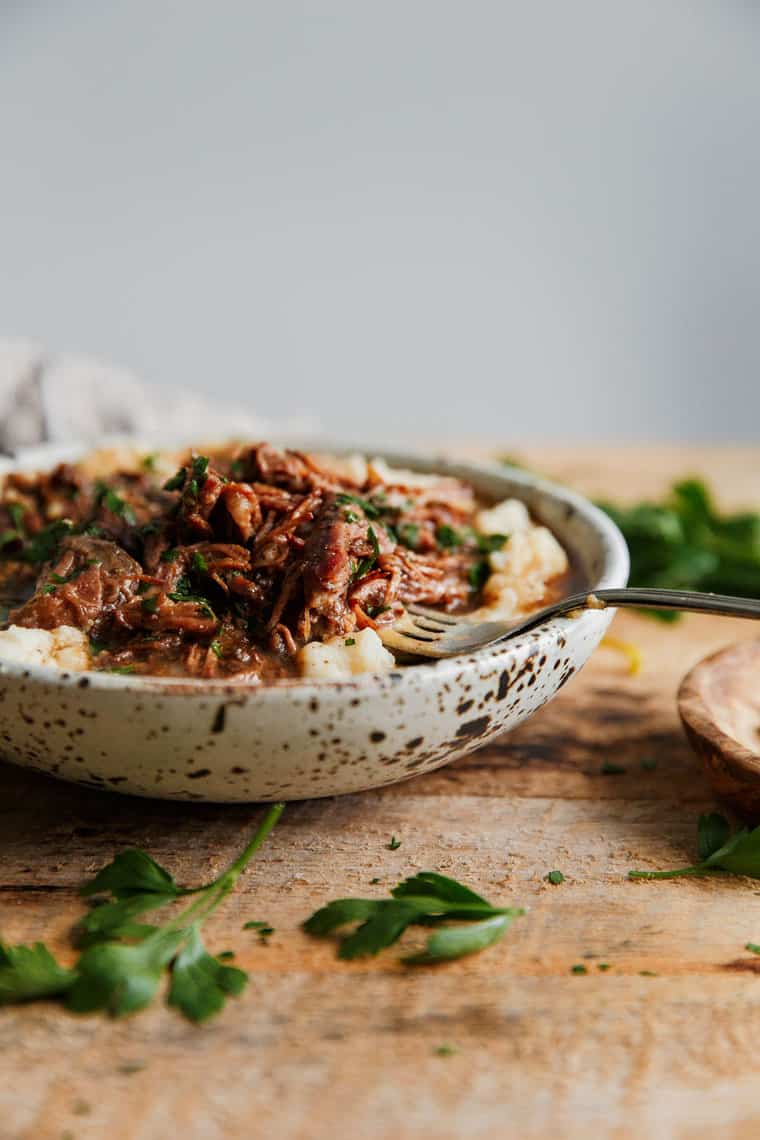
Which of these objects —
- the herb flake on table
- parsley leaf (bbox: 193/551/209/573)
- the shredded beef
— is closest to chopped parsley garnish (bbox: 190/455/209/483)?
the shredded beef

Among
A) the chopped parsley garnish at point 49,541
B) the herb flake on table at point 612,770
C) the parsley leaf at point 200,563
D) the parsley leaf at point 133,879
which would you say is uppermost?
the parsley leaf at point 200,563

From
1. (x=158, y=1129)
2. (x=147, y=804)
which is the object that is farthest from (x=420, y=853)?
(x=158, y=1129)

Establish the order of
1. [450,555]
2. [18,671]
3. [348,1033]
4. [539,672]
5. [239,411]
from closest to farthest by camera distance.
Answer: [348,1033] → [18,671] → [539,672] → [450,555] → [239,411]

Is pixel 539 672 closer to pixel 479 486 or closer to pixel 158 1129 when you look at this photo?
pixel 158 1129

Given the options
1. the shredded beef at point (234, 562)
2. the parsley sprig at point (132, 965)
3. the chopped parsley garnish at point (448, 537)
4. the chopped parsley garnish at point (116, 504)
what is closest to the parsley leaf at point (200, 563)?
the shredded beef at point (234, 562)

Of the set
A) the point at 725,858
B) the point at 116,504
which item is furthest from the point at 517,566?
the point at 116,504

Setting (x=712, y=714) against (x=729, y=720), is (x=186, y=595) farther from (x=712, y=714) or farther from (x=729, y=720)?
(x=729, y=720)

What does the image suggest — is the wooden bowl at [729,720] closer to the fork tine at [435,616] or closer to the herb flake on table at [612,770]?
the herb flake on table at [612,770]
